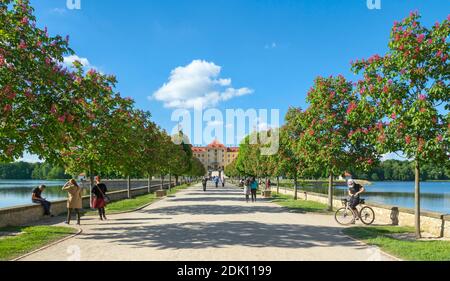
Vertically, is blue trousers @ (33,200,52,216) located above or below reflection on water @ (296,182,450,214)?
above

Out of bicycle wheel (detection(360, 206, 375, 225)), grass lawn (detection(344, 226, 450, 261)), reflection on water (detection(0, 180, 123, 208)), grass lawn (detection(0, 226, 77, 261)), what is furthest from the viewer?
reflection on water (detection(0, 180, 123, 208))

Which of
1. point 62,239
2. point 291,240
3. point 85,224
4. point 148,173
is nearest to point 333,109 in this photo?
point 291,240

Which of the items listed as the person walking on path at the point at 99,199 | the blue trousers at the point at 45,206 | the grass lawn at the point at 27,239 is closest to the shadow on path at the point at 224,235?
the grass lawn at the point at 27,239

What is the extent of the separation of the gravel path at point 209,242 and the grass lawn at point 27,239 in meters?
0.48

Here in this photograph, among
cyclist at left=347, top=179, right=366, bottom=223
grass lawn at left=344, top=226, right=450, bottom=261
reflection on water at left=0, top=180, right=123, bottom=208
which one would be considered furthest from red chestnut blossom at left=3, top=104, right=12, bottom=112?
reflection on water at left=0, top=180, right=123, bottom=208

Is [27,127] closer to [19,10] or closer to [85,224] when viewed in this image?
[19,10]

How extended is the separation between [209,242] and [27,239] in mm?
5184

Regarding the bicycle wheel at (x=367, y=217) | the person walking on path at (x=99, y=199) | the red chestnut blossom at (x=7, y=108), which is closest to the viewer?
the red chestnut blossom at (x=7, y=108)

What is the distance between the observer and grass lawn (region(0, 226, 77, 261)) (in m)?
9.83

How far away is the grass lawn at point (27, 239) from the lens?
9832 millimetres

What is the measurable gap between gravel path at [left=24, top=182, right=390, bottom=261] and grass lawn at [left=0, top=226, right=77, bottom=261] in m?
0.48

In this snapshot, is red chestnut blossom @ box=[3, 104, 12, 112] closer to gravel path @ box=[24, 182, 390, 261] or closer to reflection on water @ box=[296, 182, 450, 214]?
gravel path @ box=[24, 182, 390, 261]

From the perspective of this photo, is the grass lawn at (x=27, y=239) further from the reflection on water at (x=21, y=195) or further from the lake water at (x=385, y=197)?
the reflection on water at (x=21, y=195)
